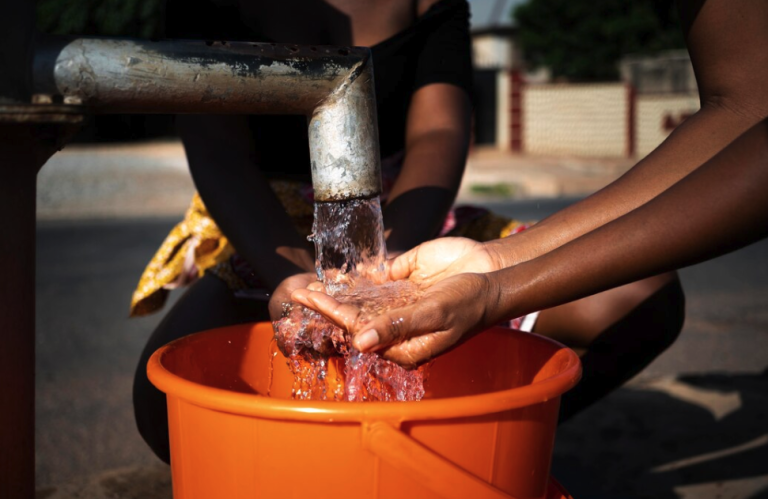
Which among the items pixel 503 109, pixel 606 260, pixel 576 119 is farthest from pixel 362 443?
pixel 503 109

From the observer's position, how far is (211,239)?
2.07 metres

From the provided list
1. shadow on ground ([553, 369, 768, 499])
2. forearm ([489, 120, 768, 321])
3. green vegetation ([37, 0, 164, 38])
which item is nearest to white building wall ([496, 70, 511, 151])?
green vegetation ([37, 0, 164, 38])

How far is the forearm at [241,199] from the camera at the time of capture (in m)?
1.65

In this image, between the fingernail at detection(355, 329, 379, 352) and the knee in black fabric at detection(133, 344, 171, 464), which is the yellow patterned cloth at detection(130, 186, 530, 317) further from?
the fingernail at detection(355, 329, 379, 352)

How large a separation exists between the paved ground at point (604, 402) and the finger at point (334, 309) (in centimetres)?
99

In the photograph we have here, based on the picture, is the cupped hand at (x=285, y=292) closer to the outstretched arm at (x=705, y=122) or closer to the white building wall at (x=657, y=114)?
the outstretched arm at (x=705, y=122)

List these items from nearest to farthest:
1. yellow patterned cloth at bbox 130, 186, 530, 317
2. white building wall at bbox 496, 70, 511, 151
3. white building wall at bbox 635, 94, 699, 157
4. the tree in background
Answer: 1. yellow patterned cloth at bbox 130, 186, 530, 317
2. white building wall at bbox 635, 94, 699, 157
3. white building wall at bbox 496, 70, 511, 151
4. the tree in background

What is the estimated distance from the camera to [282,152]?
2.00 meters

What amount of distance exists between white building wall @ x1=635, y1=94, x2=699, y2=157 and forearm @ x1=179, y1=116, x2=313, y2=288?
548 inches

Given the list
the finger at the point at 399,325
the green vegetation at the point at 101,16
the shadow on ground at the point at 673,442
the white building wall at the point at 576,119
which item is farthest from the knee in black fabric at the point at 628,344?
the white building wall at the point at 576,119

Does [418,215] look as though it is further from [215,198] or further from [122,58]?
[122,58]

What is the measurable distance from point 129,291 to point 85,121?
384cm

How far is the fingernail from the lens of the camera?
1.05m

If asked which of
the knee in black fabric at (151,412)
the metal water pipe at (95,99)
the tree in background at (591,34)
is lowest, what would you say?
the tree in background at (591,34)
